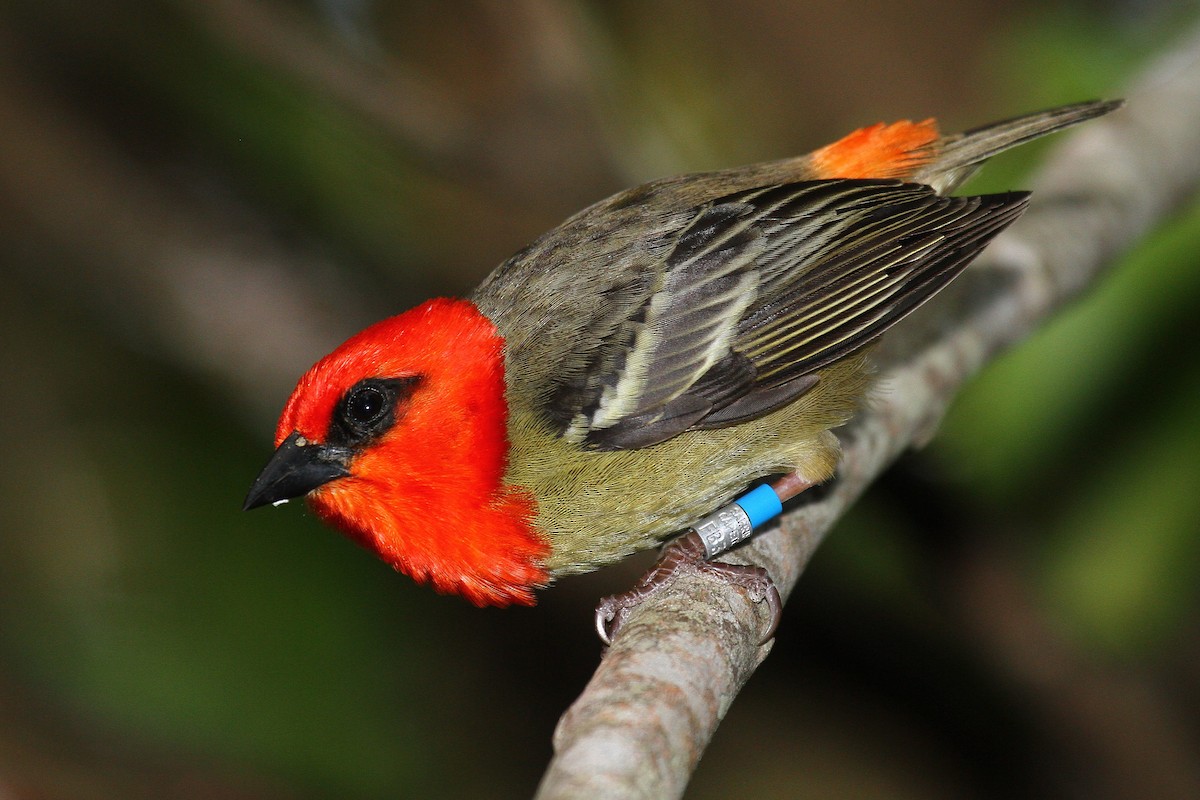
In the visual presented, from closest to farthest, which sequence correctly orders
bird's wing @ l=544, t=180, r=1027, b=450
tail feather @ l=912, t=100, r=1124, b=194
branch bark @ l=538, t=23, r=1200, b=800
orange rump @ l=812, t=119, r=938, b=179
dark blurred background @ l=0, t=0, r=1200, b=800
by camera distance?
branch bark @ l=538, t=23, r=1200, b=800 < bird's wing @ l=544, t=180, r=1027, b=450 < tail feather @ l=912, t=100, r=1124, b=194 < orange rump @ l=812, t=119, r=938, b=179 < dark blurred background @ l=0, t=0, r=1200, b=800

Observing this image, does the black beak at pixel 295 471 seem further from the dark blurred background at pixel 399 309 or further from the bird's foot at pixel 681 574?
the dark blurred background at pixel 399 309

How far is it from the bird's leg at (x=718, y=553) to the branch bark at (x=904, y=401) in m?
0.09

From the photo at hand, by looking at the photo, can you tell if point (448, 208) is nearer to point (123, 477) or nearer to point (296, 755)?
point (123, 477)

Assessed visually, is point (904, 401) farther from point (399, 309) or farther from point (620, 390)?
point (399, 309)

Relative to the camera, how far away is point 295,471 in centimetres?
330

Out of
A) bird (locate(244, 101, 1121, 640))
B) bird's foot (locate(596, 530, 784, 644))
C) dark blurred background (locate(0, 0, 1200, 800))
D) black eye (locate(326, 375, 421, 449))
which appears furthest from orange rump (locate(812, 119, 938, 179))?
black eye (locate(326, 375, 421, 449))

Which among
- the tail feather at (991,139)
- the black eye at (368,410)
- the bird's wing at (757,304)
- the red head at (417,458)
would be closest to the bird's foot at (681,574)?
the red head at (417,458)

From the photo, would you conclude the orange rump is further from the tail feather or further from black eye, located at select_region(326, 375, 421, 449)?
black eye, located at select_region(326, 375, 421, 449)

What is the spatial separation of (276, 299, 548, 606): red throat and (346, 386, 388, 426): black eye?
4 centimetres

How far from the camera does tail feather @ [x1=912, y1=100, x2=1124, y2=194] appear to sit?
3926mm

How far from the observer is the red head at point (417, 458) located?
3.31m

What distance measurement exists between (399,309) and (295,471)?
12.2 feet

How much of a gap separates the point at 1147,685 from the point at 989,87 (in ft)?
10.6

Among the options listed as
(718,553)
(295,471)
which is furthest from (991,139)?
(295,471)
